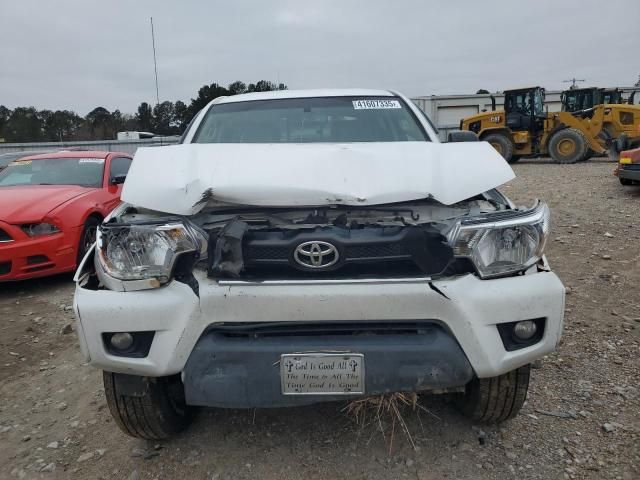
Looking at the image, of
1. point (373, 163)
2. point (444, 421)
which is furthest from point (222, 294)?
point (444, 421)

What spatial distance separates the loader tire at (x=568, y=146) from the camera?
15.1 metres

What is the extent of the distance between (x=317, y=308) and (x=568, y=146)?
15.7 m

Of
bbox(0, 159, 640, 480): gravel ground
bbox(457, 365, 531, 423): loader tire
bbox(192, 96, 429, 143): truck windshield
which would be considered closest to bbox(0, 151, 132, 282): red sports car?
bbox(0, 159, 640, 480): gravel ground

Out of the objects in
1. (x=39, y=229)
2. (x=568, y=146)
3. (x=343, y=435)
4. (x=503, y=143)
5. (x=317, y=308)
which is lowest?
(x=343, y=435)

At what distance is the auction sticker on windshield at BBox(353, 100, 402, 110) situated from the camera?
3.35 metres

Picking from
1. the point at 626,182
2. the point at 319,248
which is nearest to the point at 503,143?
the point at 626,182

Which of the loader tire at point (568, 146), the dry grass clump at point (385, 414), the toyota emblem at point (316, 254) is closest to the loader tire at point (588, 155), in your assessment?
the loader tire at point (568, 146)

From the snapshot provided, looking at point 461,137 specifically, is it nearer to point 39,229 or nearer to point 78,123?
point 39,229

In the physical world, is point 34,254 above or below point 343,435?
above

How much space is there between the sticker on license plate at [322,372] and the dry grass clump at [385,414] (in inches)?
19.5

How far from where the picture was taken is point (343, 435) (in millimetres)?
2385

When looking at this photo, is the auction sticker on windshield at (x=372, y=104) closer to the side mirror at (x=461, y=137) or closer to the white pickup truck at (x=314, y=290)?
→ the side mirror at (x=461, y=137)

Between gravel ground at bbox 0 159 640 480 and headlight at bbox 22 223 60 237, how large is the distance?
1611 mm

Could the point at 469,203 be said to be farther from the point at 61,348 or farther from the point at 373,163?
the point at 61,348
